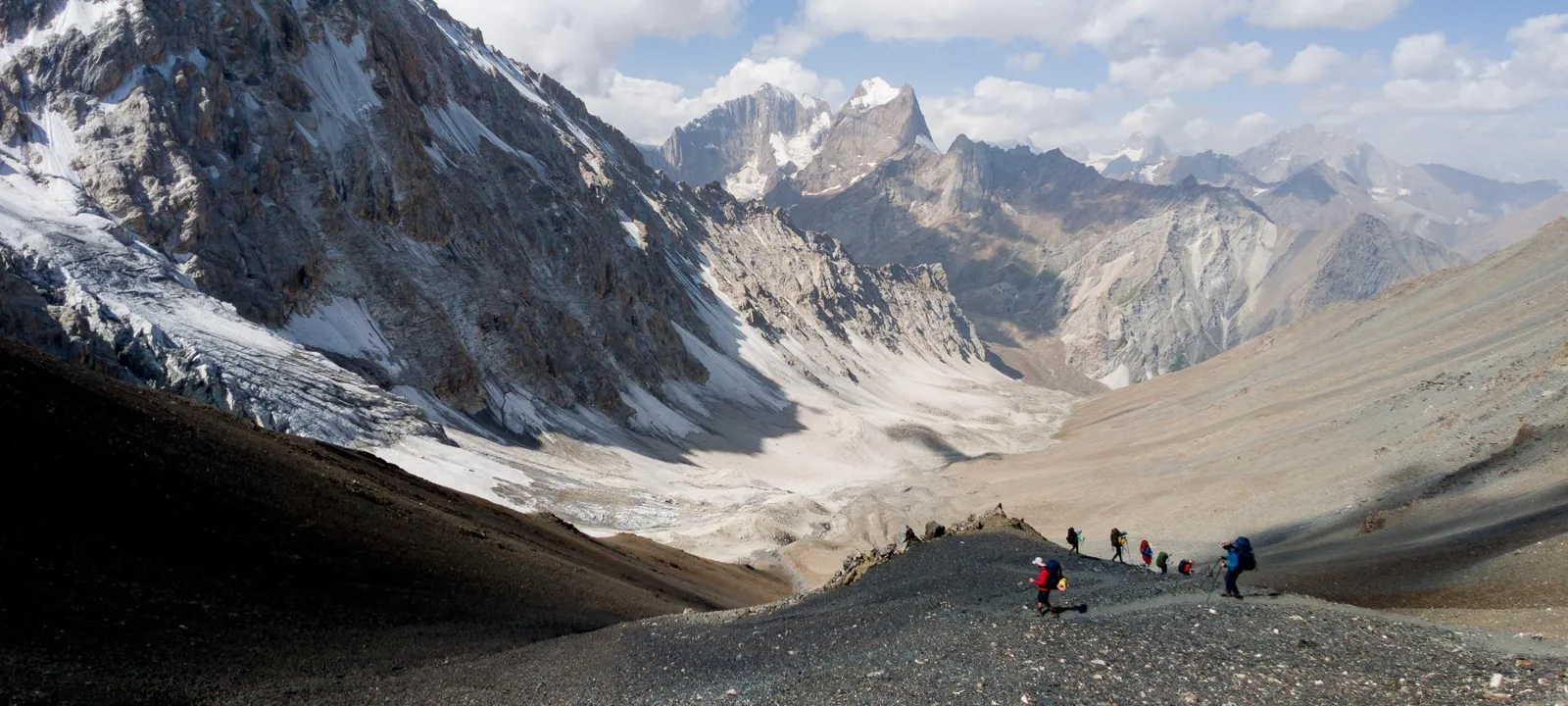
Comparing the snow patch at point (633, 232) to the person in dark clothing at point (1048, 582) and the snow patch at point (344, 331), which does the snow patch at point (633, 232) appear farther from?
the person in dark clothing at point (1048, 582)

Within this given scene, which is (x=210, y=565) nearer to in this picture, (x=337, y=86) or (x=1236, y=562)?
(x=1236, y=562)

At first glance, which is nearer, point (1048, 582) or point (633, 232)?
point (1048, 582)

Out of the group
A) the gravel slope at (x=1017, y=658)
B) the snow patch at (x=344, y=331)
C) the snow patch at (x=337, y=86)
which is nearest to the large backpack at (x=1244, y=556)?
the gravel slope at (x=1017, y=658)

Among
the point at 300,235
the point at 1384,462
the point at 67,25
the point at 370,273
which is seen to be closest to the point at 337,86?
the point at 300,235

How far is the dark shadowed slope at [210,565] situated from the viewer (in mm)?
15227

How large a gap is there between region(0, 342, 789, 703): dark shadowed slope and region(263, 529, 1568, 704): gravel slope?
1870mm

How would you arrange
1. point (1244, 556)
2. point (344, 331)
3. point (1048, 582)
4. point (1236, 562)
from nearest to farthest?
point (1048, 582)
point (1236, 562)
point (1244, 556)
point (344, 331)

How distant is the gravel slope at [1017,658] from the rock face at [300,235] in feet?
153

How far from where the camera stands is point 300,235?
81.3 m

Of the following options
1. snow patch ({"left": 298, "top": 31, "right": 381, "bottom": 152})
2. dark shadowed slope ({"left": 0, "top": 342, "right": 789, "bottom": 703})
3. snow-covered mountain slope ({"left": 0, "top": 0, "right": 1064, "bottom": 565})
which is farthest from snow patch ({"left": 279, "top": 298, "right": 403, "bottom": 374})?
dark shadowed slope ({"left": 0, "top": 342, "right": 789, "bottom": 703})

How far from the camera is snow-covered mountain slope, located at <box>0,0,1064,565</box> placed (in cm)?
6259

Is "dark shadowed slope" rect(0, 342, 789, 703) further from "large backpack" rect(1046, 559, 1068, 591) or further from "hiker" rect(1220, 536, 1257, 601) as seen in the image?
Answer: "hiker" rect(1220, 536, 1257, 601)

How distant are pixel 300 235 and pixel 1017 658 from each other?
8238 centimetres

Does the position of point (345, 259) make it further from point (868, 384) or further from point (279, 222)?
point (868, 384)
